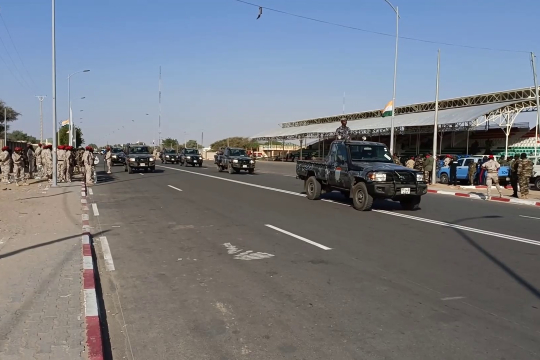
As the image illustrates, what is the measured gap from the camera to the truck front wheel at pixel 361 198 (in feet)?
44.7

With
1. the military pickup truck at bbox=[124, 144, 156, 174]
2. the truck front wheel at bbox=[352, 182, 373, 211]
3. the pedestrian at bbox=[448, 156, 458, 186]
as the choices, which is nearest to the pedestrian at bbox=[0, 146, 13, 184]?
the military pickup truck at bbox=[124, 144, 156, 174]

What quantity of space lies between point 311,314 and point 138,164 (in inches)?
1131

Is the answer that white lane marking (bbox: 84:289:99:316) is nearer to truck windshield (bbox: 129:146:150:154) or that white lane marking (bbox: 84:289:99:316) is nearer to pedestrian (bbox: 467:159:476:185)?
pedestrian (bbox: 467:159:476:185)

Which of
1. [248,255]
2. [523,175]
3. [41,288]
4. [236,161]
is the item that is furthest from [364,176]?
[236,161]

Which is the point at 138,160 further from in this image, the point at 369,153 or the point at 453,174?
the point at 369,153

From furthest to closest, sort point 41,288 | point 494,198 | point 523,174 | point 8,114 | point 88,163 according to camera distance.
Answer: point 8,114
point 88,163
point 494,198
point 523,174
point 41,288

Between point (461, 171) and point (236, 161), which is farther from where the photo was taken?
point (236, 161)

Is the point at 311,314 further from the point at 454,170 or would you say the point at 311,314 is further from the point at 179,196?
the point at 454,170

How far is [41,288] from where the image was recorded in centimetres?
593

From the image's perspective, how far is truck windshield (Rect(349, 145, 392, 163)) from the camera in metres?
14.9

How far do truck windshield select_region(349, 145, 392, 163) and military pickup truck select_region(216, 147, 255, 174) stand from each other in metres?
19.6

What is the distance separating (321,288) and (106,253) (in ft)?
13.0

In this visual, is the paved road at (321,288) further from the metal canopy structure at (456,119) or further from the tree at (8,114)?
the tree at (8,114)

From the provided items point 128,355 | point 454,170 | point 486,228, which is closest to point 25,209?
point 128,355
